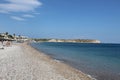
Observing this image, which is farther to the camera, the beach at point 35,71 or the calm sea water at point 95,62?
the calm sea water at point 95,62

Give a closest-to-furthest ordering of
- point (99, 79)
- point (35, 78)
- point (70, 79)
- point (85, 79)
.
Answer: point (35, 78), point (70, 79), point (85, 79), point (99, 79)

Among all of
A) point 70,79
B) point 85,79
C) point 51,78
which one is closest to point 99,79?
point 85,79

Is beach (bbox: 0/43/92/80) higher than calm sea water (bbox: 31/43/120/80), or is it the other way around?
beach (bbox: 0/43/92/80)

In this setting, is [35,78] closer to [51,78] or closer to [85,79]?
[51,78]

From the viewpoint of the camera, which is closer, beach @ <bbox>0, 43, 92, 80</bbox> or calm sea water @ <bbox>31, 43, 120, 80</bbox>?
beach @ <bbox>0, 43, 92, 80</bbox>

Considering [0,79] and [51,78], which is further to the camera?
[51,78]

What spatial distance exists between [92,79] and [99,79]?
0.85 meters

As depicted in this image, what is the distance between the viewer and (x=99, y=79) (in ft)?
71.8

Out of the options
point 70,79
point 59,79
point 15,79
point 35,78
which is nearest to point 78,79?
point 70,79

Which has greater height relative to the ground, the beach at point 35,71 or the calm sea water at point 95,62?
the beach at point 35,71

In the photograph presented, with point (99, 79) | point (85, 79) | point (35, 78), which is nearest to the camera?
point (35, 78)

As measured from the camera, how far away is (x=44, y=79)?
17266 millimetres

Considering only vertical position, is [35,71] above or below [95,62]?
above

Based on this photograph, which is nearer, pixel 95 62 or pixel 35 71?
pixel 35 71
